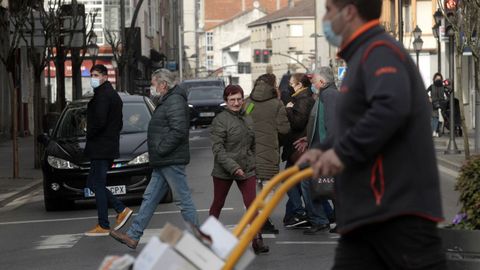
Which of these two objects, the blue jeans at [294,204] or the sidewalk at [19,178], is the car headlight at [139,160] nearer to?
the sidewalk at [19,178]

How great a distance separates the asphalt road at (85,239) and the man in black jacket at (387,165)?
6.08 meters

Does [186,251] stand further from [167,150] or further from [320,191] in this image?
[167,150]

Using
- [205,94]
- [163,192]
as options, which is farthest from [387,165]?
[205,94]

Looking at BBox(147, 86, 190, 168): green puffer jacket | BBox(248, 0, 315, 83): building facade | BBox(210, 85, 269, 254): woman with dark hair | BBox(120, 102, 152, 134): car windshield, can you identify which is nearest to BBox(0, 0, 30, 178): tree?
BBox(120, 102, 152, 134): car windshield

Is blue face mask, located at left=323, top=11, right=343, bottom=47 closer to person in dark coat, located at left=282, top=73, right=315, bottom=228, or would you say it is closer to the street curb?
person in dark coat, located at left=282, top=73, right=315, bottom=228

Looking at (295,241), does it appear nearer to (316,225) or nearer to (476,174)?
(316,225)

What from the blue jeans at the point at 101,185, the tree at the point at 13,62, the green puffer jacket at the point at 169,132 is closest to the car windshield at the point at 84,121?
the blue jeans at the point at 101,185

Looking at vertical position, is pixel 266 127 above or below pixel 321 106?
below

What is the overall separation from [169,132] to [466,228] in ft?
13.4

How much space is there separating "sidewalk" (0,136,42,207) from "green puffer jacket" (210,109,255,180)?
8.04 m

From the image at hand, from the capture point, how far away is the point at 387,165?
5.08 m

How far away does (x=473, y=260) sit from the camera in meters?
8.08

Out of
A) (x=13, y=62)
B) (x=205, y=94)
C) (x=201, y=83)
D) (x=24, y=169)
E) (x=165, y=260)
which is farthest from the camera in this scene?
(x=201, y=83)

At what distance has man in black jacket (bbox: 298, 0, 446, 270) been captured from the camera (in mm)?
5031
